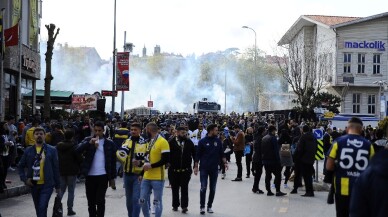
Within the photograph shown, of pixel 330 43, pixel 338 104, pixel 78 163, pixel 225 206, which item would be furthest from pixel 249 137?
pixel 330 43

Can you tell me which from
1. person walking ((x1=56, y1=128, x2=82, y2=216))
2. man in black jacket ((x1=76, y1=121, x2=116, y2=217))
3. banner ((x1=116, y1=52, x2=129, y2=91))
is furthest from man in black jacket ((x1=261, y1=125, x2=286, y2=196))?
banner ((x1=116, y1=52, x2=129, y2=91))

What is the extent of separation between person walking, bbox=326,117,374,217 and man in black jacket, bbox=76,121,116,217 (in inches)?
140

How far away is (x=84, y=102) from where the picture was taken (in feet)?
116

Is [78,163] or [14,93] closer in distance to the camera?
[78,163]

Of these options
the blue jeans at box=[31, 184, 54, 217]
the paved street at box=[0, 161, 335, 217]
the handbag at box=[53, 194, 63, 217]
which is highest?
the blue jeans at box=[31, 184, 54, 217]

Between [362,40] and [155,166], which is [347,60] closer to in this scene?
[362,40]

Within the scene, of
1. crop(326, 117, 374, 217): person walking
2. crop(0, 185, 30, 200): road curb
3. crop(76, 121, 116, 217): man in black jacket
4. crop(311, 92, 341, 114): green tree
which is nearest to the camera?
crop(326, 117, 374, 217): person walking

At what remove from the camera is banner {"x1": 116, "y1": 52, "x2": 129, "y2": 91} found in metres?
35.1

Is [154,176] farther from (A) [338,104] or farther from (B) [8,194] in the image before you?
(A) [338,104]

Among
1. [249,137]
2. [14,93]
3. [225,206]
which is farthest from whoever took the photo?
[14,93]

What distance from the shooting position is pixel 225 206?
1424cm

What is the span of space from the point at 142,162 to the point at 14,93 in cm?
2515

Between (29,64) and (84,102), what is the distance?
350 cm

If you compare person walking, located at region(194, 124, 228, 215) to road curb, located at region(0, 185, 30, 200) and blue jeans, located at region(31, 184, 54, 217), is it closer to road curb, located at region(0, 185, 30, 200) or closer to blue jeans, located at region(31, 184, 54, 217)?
blue jeans, located at region(31, 184, 54, 217)
